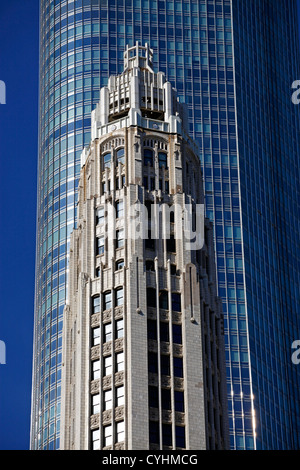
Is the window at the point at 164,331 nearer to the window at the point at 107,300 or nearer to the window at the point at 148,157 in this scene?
the window at the point at 107,300

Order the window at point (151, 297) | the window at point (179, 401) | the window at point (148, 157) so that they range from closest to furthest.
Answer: the window at point (179, 401), the window at point (151, 297), the window at point (148, 157)

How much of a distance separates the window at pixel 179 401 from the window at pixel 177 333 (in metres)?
5.17

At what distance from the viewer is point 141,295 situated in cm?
14300

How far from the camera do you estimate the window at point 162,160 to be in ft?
504

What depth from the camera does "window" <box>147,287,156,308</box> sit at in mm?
143500

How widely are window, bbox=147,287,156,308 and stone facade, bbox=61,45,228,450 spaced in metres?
0.13

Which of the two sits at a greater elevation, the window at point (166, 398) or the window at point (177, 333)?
the window at point (177, 333)

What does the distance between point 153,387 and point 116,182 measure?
23282mm

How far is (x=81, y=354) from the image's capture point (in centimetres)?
14212

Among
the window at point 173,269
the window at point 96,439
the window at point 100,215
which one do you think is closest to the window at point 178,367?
the window at point 96,439

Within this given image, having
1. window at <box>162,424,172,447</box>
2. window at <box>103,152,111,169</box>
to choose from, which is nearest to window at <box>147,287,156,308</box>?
window at <box>162,424,172,447</box>

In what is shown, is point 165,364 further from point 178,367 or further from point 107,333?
point 107,333

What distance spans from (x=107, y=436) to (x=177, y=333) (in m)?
12.1

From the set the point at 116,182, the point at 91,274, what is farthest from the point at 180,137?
the point at 91,274
